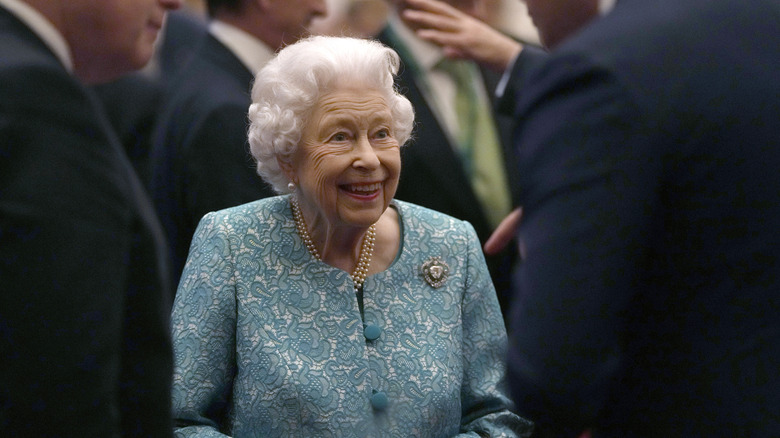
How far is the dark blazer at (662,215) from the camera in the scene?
1662mm

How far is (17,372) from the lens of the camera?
153 centimetres

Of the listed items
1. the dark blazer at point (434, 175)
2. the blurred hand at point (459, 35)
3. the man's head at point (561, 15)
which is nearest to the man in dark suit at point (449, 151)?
the dark blazer at point (434, 175)

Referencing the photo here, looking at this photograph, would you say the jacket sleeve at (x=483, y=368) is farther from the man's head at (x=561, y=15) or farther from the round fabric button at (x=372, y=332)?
the man's head at (x=561, y=15)

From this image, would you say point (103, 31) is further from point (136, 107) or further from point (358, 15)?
point (358, 15)

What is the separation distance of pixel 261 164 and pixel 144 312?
4.42ft

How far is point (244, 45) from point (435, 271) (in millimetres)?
1189

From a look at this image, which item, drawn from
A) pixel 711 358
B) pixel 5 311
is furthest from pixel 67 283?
pixel 711 358

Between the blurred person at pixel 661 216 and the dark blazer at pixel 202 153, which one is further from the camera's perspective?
the dark blazer at pixel 202 153

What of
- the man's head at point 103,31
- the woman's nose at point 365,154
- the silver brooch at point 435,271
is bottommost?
the silver brooch at point 435,271

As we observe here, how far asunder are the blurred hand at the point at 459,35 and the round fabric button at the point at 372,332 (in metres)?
1.09

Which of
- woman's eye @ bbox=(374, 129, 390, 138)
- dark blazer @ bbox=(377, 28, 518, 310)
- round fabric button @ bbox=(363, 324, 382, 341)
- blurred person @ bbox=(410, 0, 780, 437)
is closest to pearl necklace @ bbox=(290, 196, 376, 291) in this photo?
round fabric button @ bbox=(363, 324, 382, 341)

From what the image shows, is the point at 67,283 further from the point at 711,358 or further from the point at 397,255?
the point at 397,255

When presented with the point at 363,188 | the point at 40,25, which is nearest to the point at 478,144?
the point at 363,188

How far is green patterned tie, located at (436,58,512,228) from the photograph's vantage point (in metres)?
3.63
